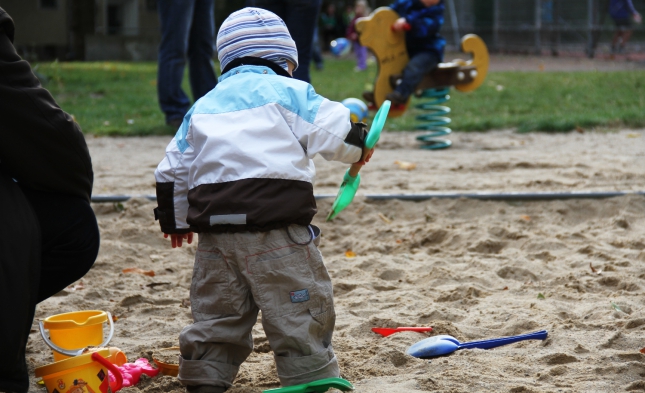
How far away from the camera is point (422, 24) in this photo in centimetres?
660

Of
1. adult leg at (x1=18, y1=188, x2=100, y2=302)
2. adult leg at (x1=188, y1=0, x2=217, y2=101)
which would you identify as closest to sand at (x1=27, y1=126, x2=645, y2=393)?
adult leg at (x1=18, y1=188, x2=100, y2=302)

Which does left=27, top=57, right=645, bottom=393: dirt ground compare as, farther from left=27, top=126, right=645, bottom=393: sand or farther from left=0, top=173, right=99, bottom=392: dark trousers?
left=0, top=173, right=99, bottom=392: dark trousers

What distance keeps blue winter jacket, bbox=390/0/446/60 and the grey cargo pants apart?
15.0 ft

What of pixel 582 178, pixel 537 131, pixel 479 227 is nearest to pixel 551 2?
pixel 537 131

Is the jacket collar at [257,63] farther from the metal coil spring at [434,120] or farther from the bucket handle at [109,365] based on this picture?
the metal coil spring at [434,120]

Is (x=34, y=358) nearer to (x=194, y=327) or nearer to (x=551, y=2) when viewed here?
(x=194, y=327)

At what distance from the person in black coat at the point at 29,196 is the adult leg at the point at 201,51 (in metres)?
Result: 4.27

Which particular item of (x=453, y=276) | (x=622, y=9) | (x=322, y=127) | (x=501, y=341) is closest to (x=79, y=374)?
(x=322, y=127)

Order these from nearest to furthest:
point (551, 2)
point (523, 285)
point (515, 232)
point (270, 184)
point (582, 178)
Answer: point (270, 184), point (523, 285), point (515, 232), point (582, 178), point (551, 2)

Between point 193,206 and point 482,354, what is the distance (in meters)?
1.08

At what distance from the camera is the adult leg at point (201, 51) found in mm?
6539

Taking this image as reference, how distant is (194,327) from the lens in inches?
93.5

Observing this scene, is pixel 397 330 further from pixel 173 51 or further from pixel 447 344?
pixel 173 51

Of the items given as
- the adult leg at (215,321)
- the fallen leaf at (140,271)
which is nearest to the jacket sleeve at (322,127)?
the adult leg at (215,321)
